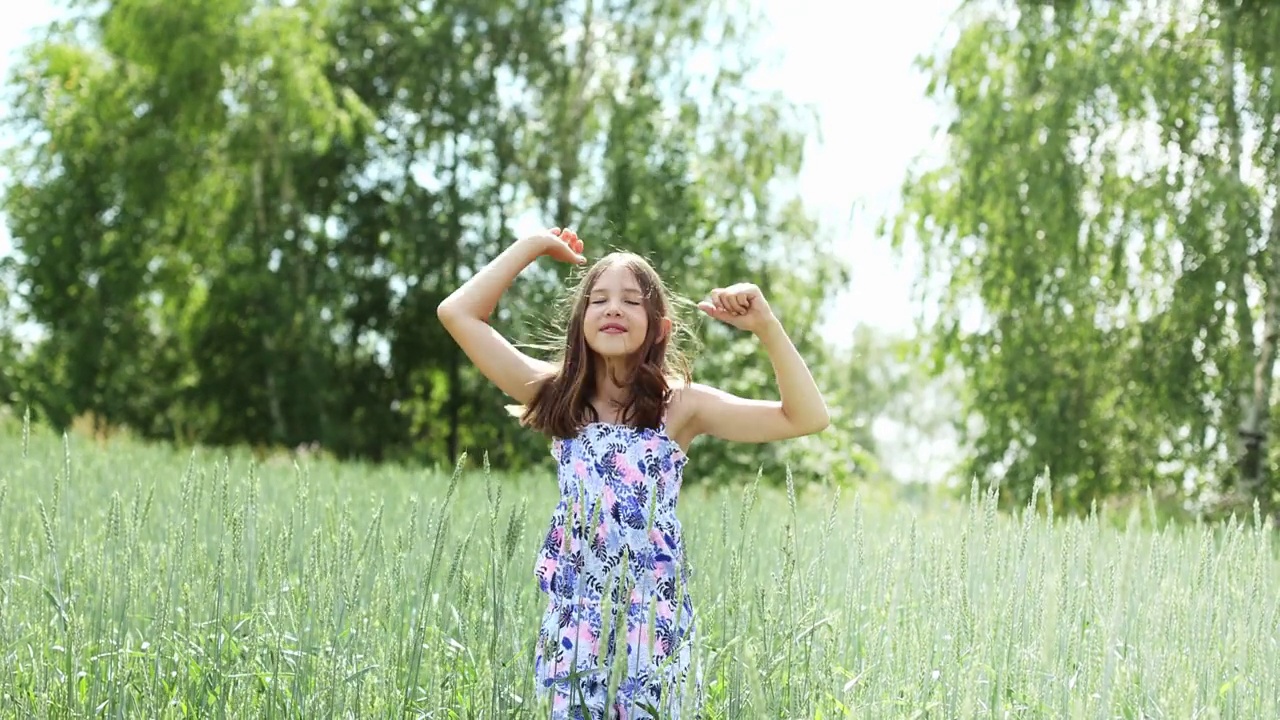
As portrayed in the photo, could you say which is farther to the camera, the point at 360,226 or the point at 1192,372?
the point at 360,226

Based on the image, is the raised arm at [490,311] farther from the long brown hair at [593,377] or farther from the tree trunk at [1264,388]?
the tree trunk at [1264,388]

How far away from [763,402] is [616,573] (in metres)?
0.45

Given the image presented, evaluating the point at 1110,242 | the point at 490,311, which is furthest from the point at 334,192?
the point at 490,311

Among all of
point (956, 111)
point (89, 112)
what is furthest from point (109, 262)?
point (956, 111)

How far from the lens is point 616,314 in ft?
8.05

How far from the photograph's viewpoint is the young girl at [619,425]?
2.22 m

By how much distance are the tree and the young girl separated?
7876mm

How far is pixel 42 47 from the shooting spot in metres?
15.8

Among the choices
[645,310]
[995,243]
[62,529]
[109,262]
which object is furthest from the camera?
→ [109,262]

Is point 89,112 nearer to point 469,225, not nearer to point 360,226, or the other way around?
point 360,226

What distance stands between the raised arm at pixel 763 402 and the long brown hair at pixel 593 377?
0.09 m

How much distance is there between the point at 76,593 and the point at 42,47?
49.5ft

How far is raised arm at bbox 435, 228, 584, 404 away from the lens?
102 inches

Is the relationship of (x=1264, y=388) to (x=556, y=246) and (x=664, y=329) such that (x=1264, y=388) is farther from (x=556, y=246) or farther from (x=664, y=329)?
(x=556, y=246)
